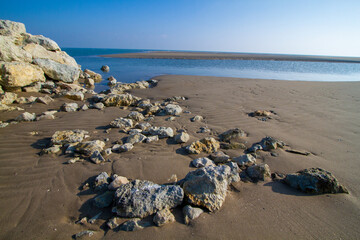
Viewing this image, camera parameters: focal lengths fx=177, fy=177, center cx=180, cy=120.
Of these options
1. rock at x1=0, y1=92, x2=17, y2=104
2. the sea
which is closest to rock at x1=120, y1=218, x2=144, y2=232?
rock at x1=0, y1=92, x2=17, y2=104

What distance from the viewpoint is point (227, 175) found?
89.6 inches

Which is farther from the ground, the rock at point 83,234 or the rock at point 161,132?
the rock at point 161,132

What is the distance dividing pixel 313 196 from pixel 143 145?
9.03 ft

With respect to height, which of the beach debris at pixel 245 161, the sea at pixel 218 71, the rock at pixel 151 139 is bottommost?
the rock at pixel 151 139

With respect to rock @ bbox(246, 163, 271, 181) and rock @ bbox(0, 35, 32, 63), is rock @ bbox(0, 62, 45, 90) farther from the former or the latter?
rock @ bbox(246, 163, 271, 181)

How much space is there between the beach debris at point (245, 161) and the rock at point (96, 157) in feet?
7.24

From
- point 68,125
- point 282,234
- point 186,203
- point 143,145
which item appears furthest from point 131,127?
point 282,234

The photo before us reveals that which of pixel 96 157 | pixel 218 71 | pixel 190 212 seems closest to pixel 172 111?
pixel 96 157

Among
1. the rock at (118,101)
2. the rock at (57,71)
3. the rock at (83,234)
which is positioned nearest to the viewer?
the rock at (83,234)

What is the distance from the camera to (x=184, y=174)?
2.70m

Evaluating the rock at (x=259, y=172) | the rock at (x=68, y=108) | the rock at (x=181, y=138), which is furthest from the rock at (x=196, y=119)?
the rock at (x=68, y=108)

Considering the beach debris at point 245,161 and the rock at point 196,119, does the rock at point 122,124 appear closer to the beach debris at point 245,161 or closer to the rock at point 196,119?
the rock at point 196,119

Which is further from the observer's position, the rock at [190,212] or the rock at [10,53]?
the rock at [10,53]

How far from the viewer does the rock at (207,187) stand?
2064 millimetres
